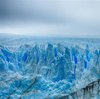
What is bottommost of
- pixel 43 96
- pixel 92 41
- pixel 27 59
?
pixel 43 96

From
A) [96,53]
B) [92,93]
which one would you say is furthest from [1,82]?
[92,93]

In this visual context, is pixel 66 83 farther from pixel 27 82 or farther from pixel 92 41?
pixel 92 41

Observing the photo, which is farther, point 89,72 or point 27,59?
point 27,59

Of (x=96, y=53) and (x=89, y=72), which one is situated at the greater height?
(x=96, y=53)

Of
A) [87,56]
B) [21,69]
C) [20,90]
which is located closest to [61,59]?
[87,56]

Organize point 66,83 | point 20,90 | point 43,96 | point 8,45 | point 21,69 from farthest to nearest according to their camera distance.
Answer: point 8,45
point 21,69
point 66,83
point 20,90
point 43,96

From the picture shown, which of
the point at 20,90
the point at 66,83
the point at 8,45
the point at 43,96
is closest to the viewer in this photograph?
the point at 43,96

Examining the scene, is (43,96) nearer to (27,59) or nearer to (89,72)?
(89,72)
